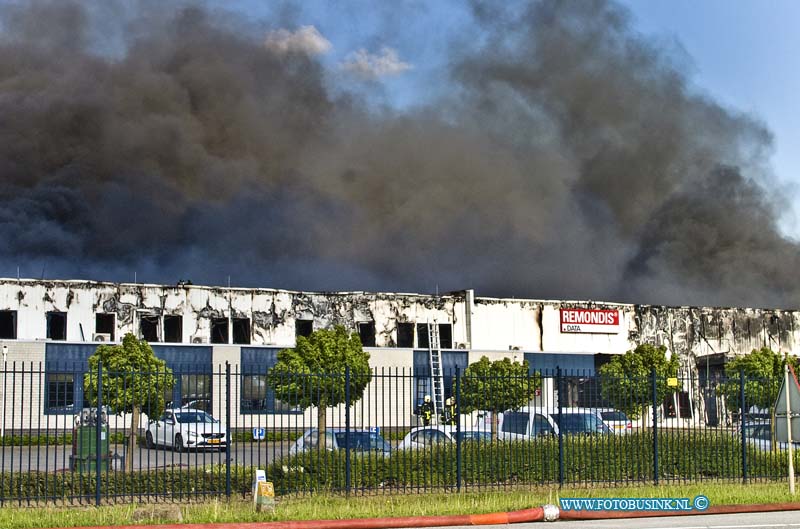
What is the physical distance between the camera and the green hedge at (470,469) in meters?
19.7

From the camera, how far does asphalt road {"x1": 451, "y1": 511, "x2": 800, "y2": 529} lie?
17203 millimetres

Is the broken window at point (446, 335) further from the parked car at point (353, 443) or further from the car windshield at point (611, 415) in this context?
the parked car at point (353, 443)

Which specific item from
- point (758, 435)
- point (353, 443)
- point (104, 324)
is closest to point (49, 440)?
point (353, 443)

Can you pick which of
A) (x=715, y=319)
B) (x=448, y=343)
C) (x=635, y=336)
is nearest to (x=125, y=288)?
(x=448, y=343)

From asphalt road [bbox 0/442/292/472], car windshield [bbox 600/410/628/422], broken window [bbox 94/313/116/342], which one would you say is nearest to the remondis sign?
broken window [bbox 94/313/116/342]

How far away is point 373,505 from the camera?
19.1 m

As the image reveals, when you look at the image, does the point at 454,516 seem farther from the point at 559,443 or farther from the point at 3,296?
the point at 3,296

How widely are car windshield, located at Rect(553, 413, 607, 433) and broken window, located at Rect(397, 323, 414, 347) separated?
34625 mm

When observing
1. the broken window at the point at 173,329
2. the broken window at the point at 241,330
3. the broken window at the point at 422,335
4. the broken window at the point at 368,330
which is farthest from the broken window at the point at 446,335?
the broken window at the point at 173,329

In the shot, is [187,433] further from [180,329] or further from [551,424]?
[180,329]

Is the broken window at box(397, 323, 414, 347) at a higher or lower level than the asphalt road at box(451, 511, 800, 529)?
higher

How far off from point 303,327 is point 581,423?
34.7 m

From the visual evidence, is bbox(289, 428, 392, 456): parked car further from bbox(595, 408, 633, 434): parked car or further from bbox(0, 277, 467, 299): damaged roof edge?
bbox(0, 277, 467, 299): damaged roof edge

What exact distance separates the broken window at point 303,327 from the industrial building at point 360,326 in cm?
8
